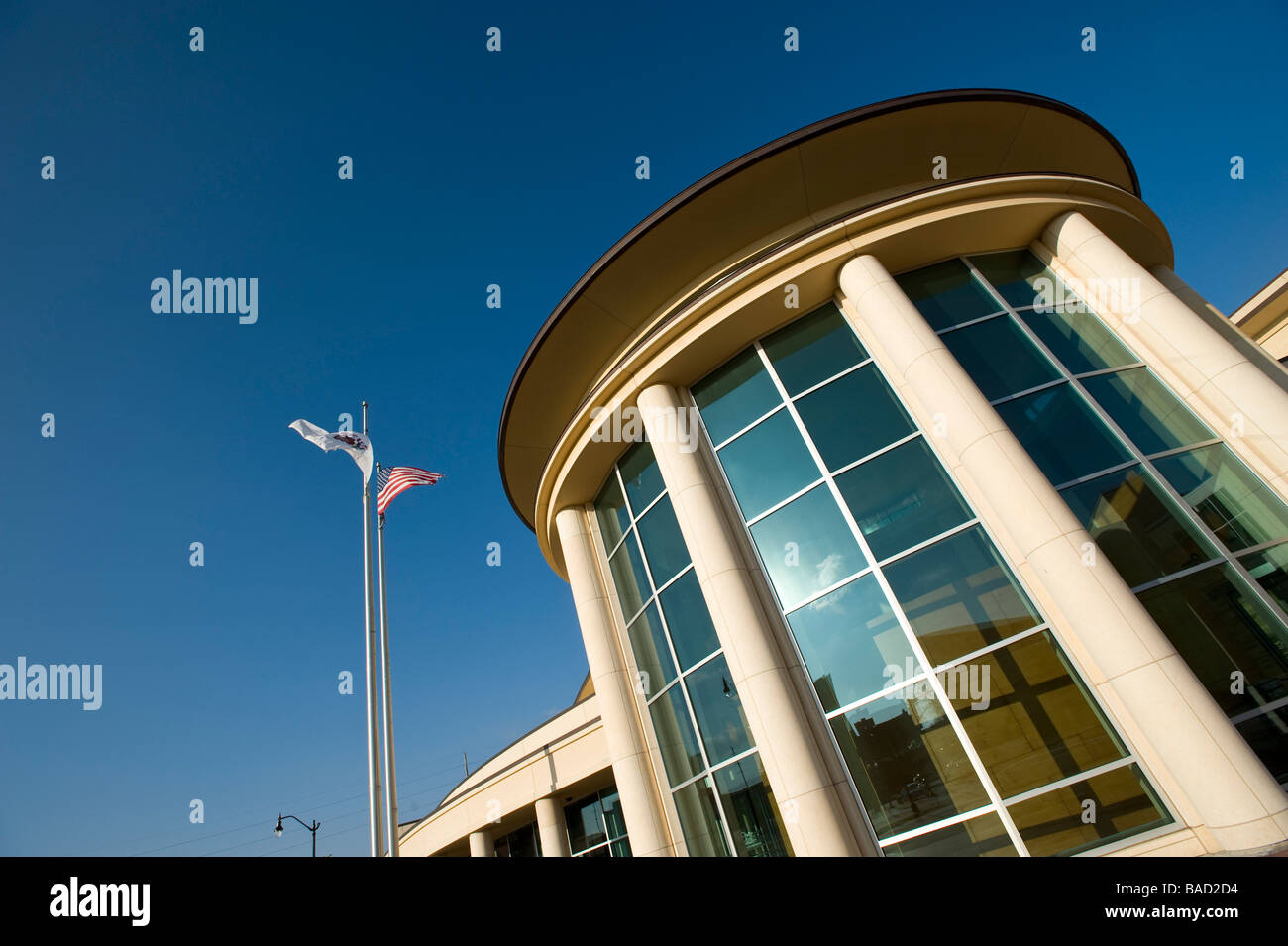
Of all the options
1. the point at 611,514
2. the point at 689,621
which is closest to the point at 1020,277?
the point at 689,621

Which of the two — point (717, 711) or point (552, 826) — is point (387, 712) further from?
point (717, 711)

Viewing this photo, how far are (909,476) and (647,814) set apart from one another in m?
6.98

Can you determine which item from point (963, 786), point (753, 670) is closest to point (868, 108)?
point (753, 670)

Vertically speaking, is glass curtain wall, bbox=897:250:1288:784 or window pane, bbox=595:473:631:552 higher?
window pane, bbox=595:473:631:552

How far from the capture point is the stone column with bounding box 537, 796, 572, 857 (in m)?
17.3

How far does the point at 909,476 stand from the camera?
9242mm

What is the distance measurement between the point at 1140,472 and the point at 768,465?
487cm

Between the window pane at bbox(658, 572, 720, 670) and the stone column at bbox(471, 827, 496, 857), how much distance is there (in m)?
12.6

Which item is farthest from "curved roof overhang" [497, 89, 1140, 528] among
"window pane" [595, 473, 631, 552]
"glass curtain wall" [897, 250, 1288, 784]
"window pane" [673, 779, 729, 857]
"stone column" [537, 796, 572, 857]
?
"stone column" [537, 796, 572, 857]

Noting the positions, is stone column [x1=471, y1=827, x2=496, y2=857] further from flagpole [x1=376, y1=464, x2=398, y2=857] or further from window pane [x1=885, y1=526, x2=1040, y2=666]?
window pane [x1=885, y1=526, x2=1040, y2=666]

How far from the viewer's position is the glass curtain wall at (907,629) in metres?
7.20

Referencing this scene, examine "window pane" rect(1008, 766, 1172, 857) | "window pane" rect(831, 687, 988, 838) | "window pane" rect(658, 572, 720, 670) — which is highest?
"window pane" rect(658, 572, 720, 670)

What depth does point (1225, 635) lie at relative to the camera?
7.50 meters
